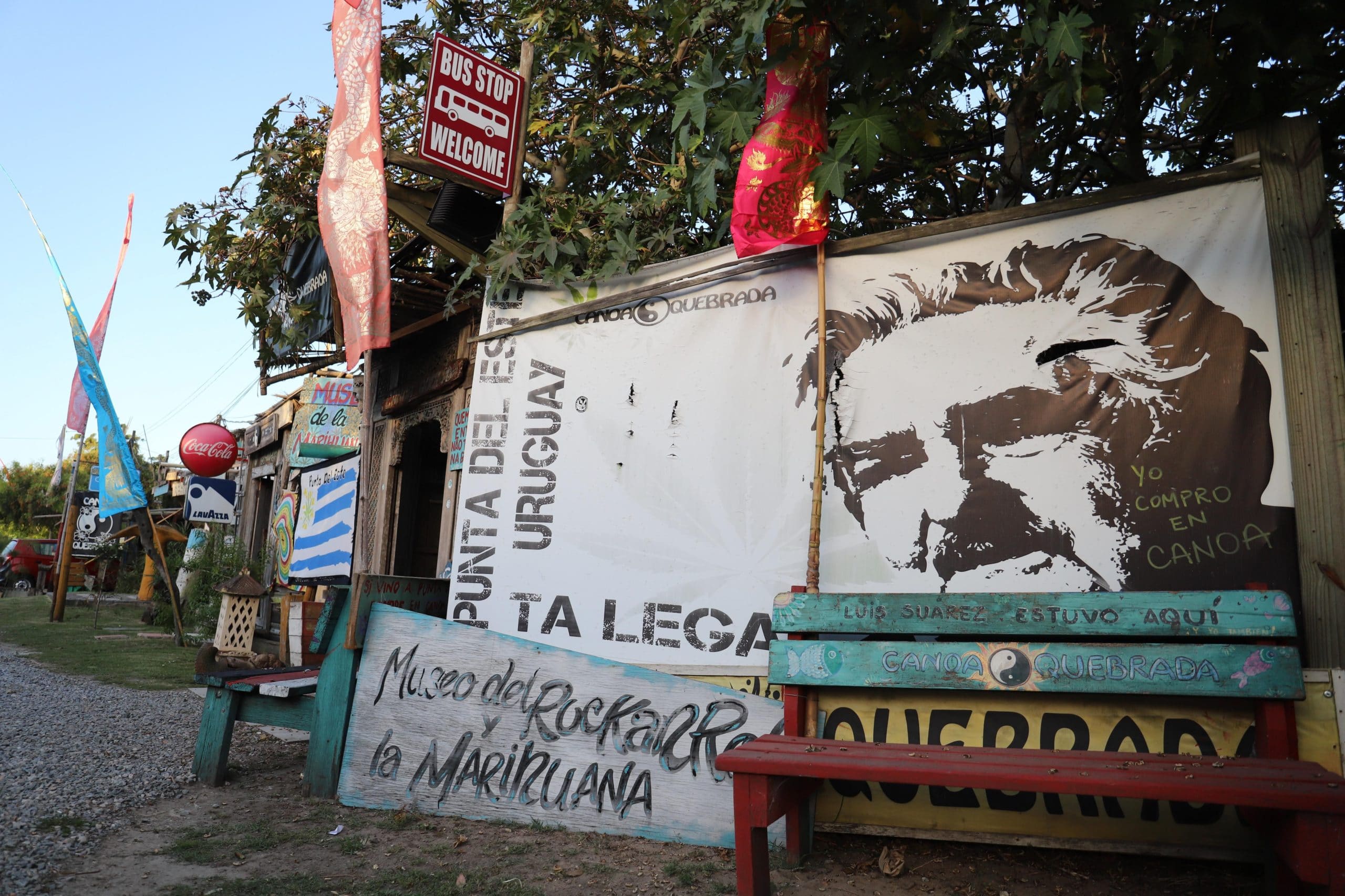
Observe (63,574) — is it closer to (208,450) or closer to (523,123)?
(208,450)

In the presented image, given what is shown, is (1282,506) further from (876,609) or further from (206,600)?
(206,600)

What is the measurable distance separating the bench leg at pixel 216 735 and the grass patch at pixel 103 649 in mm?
3931

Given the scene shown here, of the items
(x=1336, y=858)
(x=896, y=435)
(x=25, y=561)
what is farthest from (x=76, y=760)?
(x=25, y=561)

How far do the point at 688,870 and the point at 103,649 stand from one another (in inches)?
413

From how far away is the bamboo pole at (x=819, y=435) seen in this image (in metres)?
3.60

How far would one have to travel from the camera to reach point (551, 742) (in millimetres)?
3627

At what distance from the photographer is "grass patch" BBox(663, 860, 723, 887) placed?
2.94 m

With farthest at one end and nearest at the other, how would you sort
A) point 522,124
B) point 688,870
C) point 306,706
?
point 522,124
point 306,706
point 688,870

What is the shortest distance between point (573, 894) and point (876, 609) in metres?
1.42

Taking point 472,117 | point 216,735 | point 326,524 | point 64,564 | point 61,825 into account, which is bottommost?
point 61,825

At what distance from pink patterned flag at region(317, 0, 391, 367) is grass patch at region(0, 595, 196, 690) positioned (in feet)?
15.2

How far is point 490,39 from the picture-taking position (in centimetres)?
675

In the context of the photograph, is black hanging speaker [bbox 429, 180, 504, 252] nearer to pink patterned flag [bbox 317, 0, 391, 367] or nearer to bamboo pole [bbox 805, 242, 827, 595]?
pink patterned flag [bbox 317, 0, 391, 367]

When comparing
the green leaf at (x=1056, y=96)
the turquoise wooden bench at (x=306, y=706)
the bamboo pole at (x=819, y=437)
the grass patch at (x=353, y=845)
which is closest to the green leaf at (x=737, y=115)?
the bamboo pole at (x=819, y=437)
